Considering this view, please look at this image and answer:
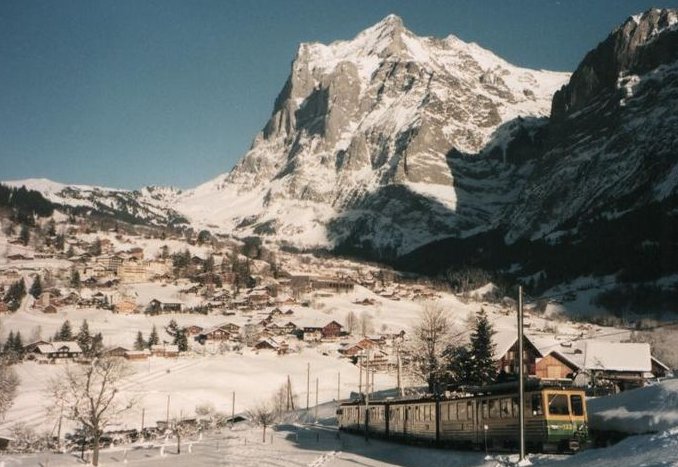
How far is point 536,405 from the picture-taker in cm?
3347

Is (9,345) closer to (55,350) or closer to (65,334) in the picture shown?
(55,350)

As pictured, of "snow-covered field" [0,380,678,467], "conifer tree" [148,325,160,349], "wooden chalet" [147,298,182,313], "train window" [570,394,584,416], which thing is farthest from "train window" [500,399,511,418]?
"wooden chalet" [147,298,182,313]

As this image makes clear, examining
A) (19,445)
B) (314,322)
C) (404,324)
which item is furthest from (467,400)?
(404,324)

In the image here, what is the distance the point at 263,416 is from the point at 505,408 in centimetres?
2844

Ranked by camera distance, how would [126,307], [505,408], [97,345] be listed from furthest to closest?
[126,307] → [97,345] → [505,408]

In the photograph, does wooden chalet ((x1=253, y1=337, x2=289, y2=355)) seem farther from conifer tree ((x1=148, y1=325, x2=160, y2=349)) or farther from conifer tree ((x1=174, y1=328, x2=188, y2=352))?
conifer tree ((x1=148, y1=325, x2=160, y2=349))

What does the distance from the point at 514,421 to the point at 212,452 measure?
27024 mm

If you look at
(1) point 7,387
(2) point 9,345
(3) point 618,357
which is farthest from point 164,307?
(3) point 618,357

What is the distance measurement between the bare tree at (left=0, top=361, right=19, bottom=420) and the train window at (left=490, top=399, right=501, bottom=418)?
227 feet

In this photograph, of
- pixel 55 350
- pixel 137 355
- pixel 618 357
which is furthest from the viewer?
pixel 55 350

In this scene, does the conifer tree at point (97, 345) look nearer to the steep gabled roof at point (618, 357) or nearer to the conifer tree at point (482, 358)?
the conifer tree at point (482, 358)

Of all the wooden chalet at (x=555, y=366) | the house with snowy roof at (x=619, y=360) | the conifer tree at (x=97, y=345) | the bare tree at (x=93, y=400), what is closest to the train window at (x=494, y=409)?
the bare tree at (x=93, y=400)

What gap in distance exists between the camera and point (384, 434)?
2071 inches

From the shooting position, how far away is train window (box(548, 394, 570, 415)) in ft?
108
